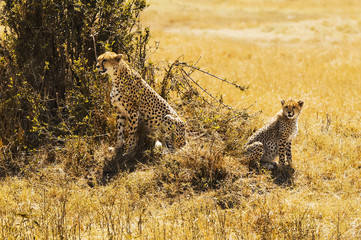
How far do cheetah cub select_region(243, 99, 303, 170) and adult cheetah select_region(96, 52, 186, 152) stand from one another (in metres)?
0.91

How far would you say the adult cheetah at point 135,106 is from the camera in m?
5.80

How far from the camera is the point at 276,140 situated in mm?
5840

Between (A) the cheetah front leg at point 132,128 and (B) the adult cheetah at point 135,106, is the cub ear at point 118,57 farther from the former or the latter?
(A) the cheetah front leg at point 132,128

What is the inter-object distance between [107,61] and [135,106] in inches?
27.0

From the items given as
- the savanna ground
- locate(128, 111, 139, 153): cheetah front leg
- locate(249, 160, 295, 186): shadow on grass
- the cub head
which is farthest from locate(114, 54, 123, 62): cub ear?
locate(249, 160, 295, 186): shadow on grass

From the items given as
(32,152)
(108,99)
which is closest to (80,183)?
(32,152)

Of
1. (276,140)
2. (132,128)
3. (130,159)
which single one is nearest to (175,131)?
(132,128)

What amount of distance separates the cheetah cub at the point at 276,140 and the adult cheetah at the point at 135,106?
2.99ft

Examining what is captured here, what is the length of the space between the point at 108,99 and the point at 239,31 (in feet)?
54.4

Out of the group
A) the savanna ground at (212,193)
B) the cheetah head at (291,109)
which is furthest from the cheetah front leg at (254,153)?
the cheetah head at (291,109)

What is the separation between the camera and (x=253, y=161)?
18.6 feet

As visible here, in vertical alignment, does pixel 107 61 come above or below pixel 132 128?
above

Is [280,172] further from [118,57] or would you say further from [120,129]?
[118,57]

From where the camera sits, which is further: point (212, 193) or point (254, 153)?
point (254, 153)
